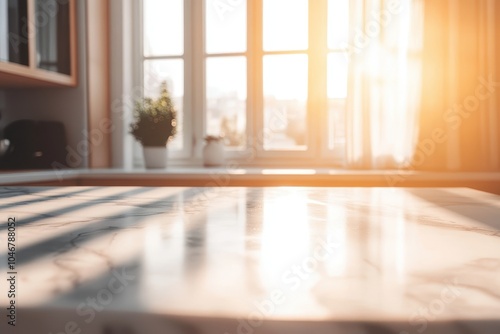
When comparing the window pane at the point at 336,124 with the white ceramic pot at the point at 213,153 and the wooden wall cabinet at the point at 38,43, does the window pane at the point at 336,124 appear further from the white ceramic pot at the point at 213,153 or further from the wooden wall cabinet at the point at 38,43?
the wooden wall cabinet at the point at 38,43

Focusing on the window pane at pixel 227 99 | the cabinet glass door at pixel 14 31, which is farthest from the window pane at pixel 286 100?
the cabinet glass door at pixel 14 31

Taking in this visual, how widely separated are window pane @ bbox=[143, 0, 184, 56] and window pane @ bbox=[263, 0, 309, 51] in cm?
54

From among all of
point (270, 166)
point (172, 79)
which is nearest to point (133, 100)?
point (172, 79)

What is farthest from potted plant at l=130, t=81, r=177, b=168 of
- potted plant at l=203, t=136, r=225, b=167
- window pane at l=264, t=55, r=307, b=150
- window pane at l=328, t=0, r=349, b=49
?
window pane at l=328, t=0, r=349, b=49

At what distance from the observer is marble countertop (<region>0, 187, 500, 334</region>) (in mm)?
204

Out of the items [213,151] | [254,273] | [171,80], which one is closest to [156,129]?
[213,151]

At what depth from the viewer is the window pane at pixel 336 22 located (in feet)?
8.77

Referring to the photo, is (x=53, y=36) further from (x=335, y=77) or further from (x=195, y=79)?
(x=335, y=77)

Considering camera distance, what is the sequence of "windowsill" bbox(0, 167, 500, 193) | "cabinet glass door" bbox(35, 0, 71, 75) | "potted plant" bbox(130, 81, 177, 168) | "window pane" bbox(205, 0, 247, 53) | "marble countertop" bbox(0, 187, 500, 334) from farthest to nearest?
"window pane" bbox(205, 0, 247, 53) < "potted plant" bbox(130, 81, 177, 168) < "cabinet glass door" bbox(35, 0, 71, 75) < "windowsill" bbox(0, 167, 500, 193) < "marble countertop" bbox(0, 187, 500, 334)

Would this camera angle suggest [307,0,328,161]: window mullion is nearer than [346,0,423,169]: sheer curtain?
No

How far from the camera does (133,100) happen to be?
2834mm

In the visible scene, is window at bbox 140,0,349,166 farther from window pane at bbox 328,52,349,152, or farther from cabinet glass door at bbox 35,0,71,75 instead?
cabinet glass door at bbox 35,0,71,75

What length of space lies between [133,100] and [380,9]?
1532 millimetres

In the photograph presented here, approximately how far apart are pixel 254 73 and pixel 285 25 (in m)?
0.34
